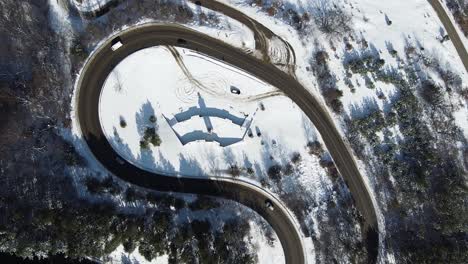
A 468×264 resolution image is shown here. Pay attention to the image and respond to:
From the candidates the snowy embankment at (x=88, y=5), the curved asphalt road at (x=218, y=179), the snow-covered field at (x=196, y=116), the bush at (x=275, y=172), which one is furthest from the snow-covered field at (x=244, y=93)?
the snowy embankment at (x=88, y=5)

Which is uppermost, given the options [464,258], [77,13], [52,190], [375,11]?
[77,13]

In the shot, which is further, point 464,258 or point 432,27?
point 432,27

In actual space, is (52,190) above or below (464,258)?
above

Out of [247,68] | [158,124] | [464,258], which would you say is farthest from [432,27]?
[158,124]

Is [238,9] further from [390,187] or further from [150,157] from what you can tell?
[390,187]

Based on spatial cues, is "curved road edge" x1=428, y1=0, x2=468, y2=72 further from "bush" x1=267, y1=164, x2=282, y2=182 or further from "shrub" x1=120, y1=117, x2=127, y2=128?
"shrub" x1=120, y1=117, x2=127, y2=128

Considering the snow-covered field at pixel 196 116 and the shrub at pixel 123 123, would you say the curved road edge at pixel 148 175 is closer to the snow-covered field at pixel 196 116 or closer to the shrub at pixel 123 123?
the snow-covered field at pixel 196 116
